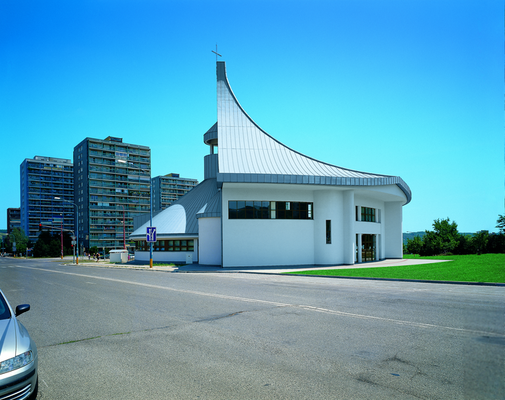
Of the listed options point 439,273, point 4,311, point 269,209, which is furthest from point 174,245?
point 4,311

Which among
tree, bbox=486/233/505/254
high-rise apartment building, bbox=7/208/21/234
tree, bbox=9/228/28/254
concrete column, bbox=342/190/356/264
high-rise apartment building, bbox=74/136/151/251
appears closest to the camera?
concrete column, bbox=342/190/356/264

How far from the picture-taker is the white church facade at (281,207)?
96.3ft

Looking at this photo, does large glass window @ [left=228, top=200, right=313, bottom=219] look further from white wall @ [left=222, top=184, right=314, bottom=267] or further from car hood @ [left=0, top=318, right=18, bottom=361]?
car hood @ [left=0, top=318, right=18, bottom=361]

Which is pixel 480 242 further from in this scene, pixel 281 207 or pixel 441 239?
pixel 281 207

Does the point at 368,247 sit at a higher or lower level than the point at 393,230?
lower

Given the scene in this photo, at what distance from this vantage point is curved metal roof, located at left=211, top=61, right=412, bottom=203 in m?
28.3

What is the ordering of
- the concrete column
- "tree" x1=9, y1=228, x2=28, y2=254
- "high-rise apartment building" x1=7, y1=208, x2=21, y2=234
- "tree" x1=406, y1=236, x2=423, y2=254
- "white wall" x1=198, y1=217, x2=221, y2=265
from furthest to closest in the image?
"high-rise apartment building" x1=7, y1=208, x2=21, y2=234, "tree" x1=9, y1=228, x2=28, y2=254, "tree" x1=406, y1=236, x2=423, y2=254, "white wall" x1=198, y1=217, x2=221, y2=265, the concrete column

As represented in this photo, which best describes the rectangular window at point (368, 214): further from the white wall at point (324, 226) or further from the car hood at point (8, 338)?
the car hood at point (8, 338)

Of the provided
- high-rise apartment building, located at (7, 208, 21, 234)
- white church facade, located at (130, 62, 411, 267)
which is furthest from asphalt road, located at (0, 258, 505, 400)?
high-rise apartment building, located at (7, 208, 21, 234)

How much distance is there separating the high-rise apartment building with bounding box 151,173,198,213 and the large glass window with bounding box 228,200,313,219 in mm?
131033

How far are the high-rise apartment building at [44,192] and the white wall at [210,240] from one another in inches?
4279

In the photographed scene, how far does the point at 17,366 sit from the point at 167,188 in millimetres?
159375

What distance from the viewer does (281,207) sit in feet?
100

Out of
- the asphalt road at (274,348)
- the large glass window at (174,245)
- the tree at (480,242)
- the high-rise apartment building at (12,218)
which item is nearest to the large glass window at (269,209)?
the large glass window at (174,245)
